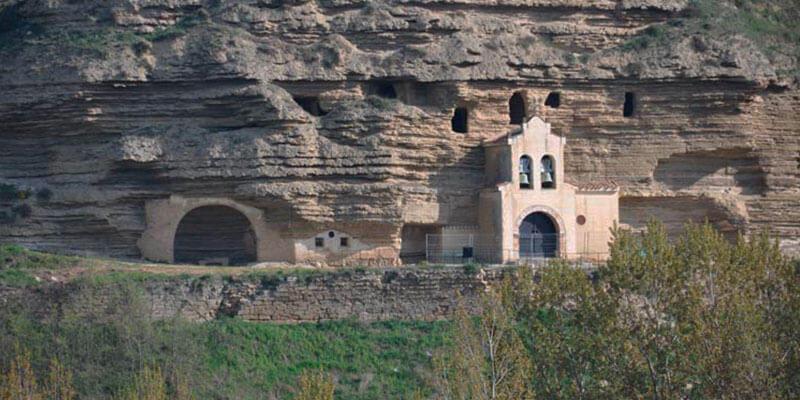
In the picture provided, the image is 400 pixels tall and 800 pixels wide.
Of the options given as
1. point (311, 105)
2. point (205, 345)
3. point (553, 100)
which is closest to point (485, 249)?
point (553, 100)

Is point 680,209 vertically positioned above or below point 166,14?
below

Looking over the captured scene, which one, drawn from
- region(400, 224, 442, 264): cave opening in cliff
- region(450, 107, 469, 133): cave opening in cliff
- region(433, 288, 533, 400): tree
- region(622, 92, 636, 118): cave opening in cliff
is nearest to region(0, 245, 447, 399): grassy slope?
region(400, 224, 442, 264): cave opening in cliff

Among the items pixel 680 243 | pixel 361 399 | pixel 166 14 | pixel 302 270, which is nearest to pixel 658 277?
pixel 680 243

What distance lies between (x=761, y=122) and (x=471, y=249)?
9.04 meters

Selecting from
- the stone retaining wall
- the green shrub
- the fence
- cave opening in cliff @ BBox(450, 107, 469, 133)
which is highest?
cave opening in cliff @ BBox(450, 107, 469, 133)

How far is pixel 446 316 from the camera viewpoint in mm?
40844

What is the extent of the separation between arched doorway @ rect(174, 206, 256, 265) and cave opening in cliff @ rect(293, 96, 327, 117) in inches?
130

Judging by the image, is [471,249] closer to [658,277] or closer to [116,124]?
[116,124]

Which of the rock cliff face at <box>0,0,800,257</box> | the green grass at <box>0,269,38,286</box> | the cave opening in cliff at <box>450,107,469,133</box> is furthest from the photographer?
the cave opening in cliff at <box>450,107,469,133</box>

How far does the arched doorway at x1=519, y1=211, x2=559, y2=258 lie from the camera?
4459cm

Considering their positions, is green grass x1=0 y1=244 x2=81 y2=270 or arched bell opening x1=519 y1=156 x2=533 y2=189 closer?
green grass x1=0 y1=244 x2=81 y2=270

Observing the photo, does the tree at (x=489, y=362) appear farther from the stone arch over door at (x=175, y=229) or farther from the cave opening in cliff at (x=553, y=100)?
the cave opening in cliff at (x=553, y=100)

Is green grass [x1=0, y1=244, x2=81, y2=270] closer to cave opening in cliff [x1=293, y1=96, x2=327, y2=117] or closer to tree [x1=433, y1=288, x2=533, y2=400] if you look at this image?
cave opening in cliff [x1=293, y1=96, x2=327, y2=117]

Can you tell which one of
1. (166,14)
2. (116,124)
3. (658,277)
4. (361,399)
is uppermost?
(166,14)
